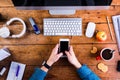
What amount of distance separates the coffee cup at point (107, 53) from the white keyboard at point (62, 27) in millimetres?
168

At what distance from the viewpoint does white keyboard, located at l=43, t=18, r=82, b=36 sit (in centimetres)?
139

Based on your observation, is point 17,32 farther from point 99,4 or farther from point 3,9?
point 99,4

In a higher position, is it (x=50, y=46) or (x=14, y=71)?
(x=50, y=46)

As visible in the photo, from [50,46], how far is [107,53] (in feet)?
→ 1.07

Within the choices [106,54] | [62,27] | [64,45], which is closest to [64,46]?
[64,45]

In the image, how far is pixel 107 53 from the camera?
1.34m

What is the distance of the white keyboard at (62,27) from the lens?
4.55ft

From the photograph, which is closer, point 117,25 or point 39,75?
point 39,75

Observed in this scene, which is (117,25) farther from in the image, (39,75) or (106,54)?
(39,75)

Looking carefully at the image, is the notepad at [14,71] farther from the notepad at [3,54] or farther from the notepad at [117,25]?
the notepad at [117,25]

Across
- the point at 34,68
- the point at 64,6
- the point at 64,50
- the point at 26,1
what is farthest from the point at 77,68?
the point at 26,1

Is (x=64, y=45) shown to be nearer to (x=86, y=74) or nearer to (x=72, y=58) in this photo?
(x=72, y=58)

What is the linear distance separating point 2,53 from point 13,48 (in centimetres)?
8

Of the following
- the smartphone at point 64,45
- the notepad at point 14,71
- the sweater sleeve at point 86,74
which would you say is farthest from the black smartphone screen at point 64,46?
the notepad at point 14,71
